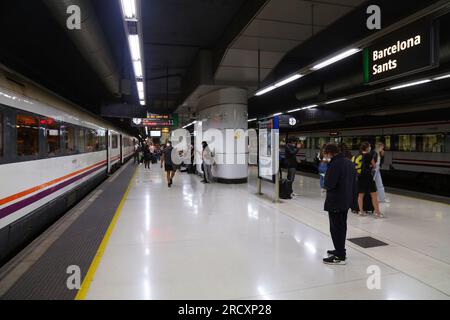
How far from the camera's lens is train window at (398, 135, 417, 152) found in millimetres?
11445

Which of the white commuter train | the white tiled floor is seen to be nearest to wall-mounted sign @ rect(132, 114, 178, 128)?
the white commuter train

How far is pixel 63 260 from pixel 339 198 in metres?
3.52

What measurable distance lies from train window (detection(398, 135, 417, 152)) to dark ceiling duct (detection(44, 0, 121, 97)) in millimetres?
10774

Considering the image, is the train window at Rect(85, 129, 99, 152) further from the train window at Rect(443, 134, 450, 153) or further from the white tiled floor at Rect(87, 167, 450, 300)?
the train window at Rect(443, 134, 450, 153)

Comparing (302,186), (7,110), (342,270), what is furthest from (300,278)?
(302,186)

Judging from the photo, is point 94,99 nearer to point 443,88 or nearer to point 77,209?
point 77,209

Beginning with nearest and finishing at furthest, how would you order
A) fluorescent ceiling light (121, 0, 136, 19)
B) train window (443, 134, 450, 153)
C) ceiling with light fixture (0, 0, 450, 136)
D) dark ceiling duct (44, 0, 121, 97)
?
fluorescent ceiling light (121, 0, 136, 19) < dark ceiling duct (44, 0, 121, 97) < ceiling with light fixture (0, 0, 450, 136) < train window (443, 134, 450, 153)

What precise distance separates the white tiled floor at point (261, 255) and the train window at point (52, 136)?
1808 mm

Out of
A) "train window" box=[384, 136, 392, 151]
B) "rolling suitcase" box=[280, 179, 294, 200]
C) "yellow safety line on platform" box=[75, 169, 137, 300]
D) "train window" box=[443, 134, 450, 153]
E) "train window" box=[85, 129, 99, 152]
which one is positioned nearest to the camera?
"yellow safety line on platform" box=[75, 169, 137, 300]

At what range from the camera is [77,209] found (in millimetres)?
6805

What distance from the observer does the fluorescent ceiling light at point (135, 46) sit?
17.5 feet

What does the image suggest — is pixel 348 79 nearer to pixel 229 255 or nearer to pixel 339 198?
pixel 339 198

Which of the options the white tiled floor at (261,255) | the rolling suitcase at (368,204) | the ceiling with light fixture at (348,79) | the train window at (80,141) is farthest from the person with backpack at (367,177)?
the train window at (80,141)

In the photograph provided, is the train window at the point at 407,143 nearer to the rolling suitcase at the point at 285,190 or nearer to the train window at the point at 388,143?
the train window at the point at 388,143
